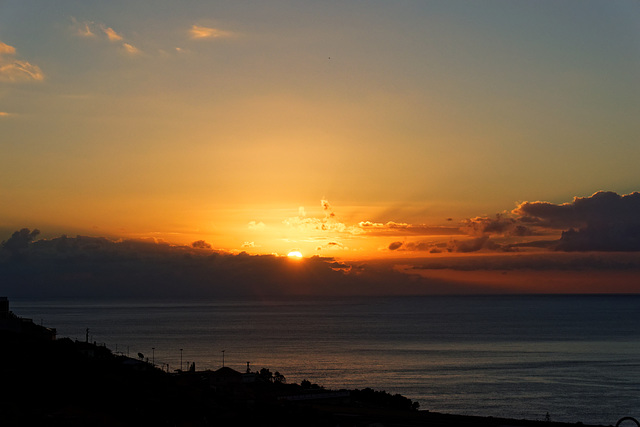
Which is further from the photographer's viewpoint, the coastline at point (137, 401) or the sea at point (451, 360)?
the sea at point (451, 360)

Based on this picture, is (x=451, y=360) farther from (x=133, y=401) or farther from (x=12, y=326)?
(x=133, y=401)

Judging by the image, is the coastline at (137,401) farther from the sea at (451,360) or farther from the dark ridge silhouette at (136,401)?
the sea at (451,360)

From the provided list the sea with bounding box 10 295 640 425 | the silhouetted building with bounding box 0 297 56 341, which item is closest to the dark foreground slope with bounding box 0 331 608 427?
the silhouetted building with bounding box 0 297 56 341

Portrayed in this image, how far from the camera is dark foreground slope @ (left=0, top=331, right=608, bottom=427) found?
3406 centimetres

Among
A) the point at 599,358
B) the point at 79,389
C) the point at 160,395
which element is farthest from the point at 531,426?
the point at 599,358

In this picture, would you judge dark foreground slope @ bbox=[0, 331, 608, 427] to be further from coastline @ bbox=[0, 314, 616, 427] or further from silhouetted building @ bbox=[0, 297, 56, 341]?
silhouetted building @ bbox=[0, 297, 56, 341]

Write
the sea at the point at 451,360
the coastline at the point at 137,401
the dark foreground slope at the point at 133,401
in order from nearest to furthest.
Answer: the dark foreground slope at the point at 133,401 → the coastline at the point at 137,401 → the sea at the point at 451,360

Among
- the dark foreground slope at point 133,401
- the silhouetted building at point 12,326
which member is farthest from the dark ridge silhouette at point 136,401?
the silhouetted building at point 12,326

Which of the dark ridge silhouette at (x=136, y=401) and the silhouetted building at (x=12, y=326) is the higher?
the silhouetted building at (x=12, y=326)

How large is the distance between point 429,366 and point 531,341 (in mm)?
49187

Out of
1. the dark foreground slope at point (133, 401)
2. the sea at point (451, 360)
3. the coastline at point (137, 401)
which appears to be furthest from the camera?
the sea at point (451, 360)

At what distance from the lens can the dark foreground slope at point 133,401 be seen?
34062 millimetres

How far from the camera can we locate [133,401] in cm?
3847

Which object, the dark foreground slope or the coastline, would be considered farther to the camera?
the coastline
